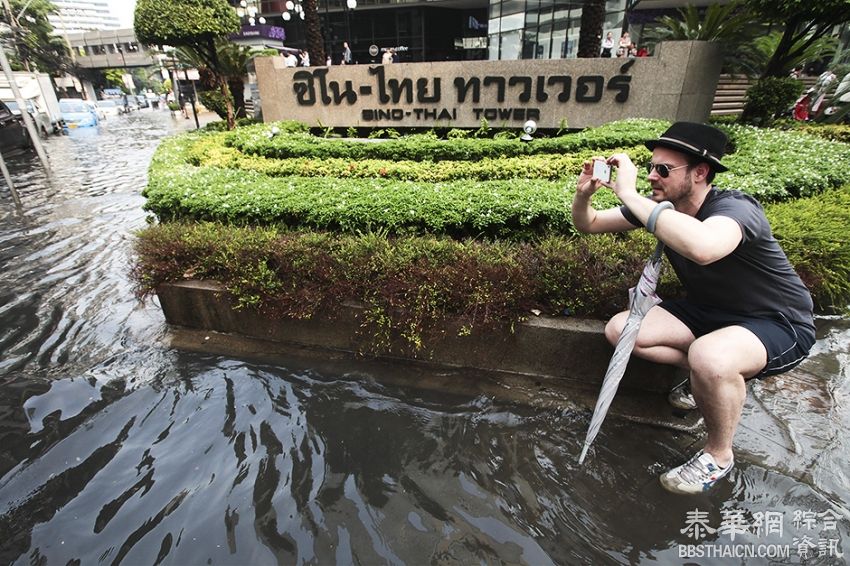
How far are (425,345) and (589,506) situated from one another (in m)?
1.60

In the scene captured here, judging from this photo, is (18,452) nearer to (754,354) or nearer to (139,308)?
(139,308)

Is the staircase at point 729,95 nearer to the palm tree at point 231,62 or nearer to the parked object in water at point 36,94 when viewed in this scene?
the palm tree at point 231,62

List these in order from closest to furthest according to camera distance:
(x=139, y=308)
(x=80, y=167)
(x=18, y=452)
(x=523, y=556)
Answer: (x=523, y=556), (x=18, y=452), (x=139, y=308), (x=80, y=167)

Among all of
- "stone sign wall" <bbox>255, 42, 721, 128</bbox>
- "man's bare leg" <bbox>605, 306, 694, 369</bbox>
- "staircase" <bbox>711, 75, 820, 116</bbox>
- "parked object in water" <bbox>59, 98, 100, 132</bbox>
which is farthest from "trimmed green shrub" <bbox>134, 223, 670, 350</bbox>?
"parked object in water" <bbox>59, 98, 100, 132</bbox>

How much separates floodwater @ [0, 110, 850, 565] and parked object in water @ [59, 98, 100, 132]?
24.4 metres

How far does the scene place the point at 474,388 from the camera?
3.37 meters

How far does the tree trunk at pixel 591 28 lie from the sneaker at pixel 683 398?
380 inches

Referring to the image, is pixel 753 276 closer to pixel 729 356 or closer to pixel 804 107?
pixel 729 356

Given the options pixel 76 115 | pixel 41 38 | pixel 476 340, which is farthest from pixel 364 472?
pixel 41 38

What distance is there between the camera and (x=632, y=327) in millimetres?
2488

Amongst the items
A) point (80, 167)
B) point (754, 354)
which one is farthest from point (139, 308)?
point (80, 167)

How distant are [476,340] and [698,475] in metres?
1.63

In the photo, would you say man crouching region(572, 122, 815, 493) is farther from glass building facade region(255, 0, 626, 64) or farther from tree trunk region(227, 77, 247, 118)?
glass building facade region(255, 0, 626, 64)

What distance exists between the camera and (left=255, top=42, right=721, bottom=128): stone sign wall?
899 centimetres
